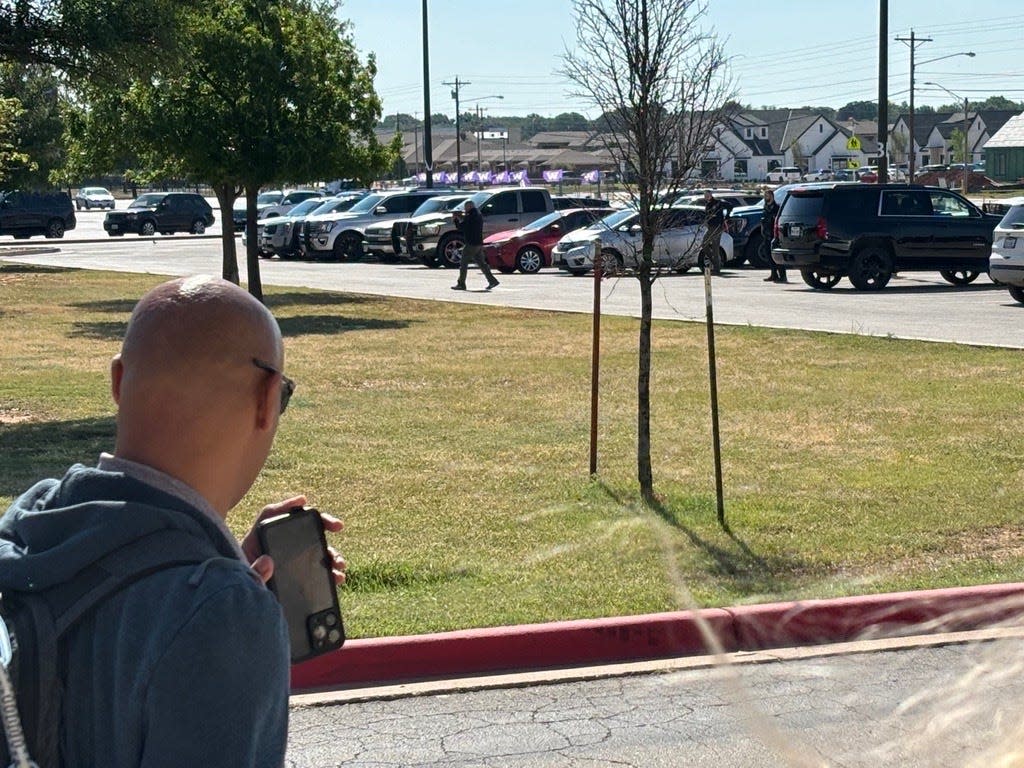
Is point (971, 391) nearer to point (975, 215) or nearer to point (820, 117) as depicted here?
point (975, 215)

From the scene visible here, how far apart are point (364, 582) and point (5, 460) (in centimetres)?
398

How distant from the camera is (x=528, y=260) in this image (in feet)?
109

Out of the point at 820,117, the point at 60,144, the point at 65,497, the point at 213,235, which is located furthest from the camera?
the point at 820,117

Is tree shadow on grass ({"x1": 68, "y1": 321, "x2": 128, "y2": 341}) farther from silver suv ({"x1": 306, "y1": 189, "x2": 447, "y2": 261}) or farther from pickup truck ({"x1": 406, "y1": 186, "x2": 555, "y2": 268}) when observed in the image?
silver suv ({"x1": 306, "y1": 189, "x2": 447, "y2": 261})

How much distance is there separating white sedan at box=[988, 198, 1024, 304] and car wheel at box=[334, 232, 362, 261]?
2069 cm

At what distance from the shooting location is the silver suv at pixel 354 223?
39.1m

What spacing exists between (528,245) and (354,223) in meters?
7.64

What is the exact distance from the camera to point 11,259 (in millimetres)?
41531

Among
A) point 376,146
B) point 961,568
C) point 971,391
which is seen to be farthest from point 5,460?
point 376,146

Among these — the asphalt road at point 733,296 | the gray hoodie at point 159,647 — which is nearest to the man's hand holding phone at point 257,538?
the gray hoodie at point 159,647

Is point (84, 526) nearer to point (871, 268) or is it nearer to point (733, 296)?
point (733, 296)

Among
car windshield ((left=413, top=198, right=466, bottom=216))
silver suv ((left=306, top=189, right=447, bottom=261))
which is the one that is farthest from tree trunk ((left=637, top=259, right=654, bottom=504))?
silver suv ((left=306, top=189, right=447, bottom=261))

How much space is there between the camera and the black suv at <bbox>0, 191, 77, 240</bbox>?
52.6 metres

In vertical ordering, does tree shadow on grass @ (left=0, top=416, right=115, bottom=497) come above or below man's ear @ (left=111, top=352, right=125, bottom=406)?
below
